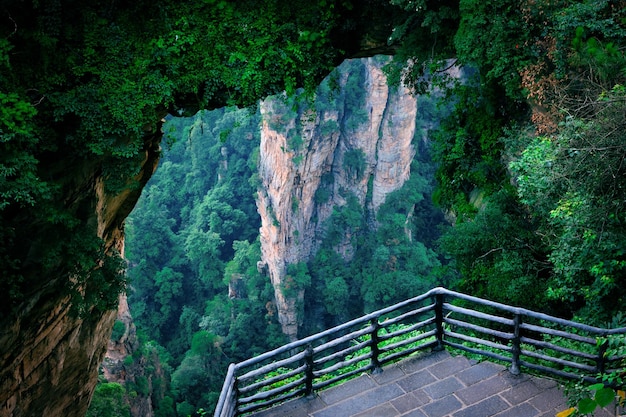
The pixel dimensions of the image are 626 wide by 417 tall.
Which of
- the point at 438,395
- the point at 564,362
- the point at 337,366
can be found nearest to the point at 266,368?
the point at 337,366

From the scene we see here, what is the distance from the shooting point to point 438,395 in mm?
4934

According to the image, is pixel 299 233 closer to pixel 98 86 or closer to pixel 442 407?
pixel 98 86

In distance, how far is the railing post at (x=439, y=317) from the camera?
5352 millimetres

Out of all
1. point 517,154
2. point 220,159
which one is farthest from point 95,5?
point 220,159

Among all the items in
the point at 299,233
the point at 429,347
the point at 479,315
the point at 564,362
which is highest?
the point at 479,315

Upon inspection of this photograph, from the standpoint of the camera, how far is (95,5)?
6578 mm

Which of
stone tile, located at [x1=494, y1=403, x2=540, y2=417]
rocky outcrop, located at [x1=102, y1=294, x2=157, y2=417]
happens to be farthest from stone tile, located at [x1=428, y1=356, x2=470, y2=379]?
rocky outcrop, located at [x1=102, y1=294, x2=157, y2=417]

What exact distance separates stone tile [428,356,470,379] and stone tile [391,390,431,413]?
0.97 feet

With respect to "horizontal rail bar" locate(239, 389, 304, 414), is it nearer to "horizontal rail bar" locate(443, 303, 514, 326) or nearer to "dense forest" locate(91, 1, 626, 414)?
"horizontal rail bar" locate(443, 303, 514, 326)

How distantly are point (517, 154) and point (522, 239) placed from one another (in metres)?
1.06

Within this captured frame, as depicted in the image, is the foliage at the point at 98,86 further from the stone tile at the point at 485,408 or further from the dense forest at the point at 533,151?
the stone tile at the point at 485,408

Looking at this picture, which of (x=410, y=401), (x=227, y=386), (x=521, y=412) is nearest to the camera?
(x=227, y=386)

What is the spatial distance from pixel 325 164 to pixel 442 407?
28.8 m

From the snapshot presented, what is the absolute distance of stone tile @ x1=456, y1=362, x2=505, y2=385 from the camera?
509 cm
